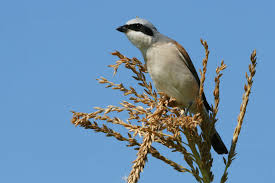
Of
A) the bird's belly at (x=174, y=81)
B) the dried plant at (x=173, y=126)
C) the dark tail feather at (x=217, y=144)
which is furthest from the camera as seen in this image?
the dark tail feather at (x=217, y=144)

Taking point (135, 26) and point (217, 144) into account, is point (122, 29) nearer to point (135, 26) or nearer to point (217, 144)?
point (135, 26)

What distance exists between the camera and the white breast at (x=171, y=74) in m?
3.56

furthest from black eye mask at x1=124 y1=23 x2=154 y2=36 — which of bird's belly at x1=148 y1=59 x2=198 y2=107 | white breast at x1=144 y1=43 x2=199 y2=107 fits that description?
bird's belly at x1=148 y1=59 x2=198 y2=107

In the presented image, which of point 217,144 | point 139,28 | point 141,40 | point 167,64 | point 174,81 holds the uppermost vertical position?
point 139,28

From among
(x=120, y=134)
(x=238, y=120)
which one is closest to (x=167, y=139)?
(x=120, y=134)

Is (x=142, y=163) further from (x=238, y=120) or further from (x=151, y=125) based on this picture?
(x=238, y=120)

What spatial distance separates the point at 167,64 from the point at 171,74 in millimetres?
112

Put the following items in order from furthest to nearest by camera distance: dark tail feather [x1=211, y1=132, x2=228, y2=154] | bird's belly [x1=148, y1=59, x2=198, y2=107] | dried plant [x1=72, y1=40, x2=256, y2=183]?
dark tail feather [x1=211, y1=132, x2=228, y2=154] < bird's belly [x1=148, y1=59, x2=198, y2=107] < dried plant [x1=72, y1=40, x2=256, y2=183]

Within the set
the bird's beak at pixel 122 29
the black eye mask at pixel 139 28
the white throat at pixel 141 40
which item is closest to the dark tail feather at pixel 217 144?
the white throat at pixel 141 40

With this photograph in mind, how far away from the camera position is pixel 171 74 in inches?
142

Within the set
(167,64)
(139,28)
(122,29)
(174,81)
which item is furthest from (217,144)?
(122,29)

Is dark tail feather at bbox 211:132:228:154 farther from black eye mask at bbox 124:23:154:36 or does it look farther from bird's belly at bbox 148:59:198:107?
black eye mask at bbox 124:23:154:36

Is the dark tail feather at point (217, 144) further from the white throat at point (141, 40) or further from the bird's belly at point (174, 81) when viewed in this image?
the white throat at point (141, 40)

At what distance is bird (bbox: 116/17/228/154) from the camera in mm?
3568
